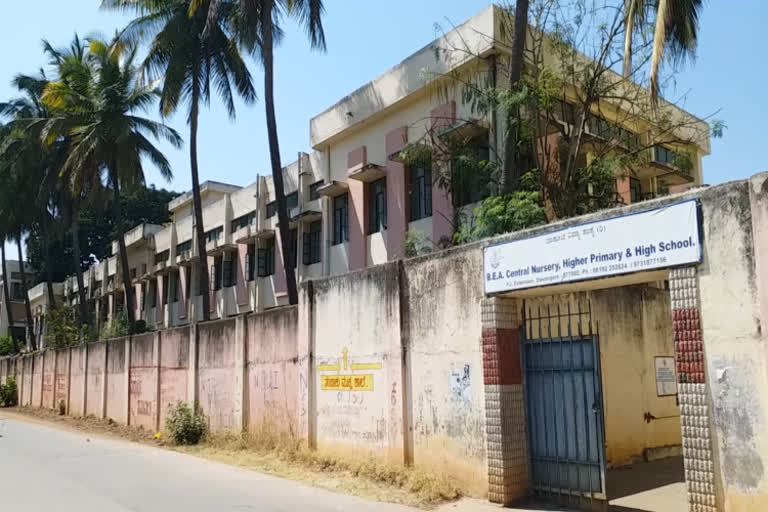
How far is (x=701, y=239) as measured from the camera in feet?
21.6

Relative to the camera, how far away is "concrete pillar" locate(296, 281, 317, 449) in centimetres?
1211

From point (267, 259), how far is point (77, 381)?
9.02m

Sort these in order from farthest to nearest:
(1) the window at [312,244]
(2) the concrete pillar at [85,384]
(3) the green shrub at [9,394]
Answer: (3) the green shrub at [9,394] → (2) the concrete pillar at [85,384] → (1) the window at [312,244]

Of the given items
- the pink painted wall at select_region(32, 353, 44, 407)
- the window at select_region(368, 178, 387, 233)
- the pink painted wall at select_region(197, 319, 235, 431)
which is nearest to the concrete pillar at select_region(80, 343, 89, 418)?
the pink painted wall at select_region(32, 353, 44, 407)

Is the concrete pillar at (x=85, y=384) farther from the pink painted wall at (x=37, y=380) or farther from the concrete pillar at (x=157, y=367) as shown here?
the concrete pillar at (x=157, y=367)

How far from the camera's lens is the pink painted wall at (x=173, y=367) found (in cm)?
1772

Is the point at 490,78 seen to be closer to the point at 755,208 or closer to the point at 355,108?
the point at 355,108

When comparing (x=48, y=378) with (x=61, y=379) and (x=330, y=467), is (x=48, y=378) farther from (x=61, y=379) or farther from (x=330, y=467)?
(x=330, y=467)

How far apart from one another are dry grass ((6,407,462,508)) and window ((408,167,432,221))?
742cm

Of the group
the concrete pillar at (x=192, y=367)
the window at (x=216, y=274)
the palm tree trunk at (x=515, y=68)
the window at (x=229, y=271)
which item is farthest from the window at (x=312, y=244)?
the palm tree trunk at (x=515, y=68)

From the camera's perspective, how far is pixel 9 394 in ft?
118

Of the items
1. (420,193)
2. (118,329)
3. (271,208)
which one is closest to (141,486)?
(420,193)

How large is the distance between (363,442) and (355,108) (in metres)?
12.4

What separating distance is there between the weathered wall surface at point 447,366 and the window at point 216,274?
21.1m
